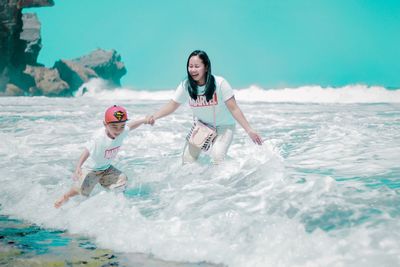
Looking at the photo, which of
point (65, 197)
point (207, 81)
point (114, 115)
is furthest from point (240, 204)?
point (65, 197)

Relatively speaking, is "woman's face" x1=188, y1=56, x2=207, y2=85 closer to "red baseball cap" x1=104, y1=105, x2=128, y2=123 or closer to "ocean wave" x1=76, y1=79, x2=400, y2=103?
"red baseball cap" x1=104, y1=105, x2=128, y2=123

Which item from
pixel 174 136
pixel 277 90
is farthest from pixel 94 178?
pixel 277 90

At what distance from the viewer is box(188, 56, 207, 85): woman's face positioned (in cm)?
434

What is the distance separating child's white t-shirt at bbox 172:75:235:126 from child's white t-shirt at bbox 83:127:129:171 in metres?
0.77

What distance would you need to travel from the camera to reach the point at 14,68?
67.6 m

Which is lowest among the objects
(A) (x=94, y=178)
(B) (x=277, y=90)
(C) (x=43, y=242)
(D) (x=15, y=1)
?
(C) (x=43, y=242)

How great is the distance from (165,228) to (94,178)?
5.06 feet

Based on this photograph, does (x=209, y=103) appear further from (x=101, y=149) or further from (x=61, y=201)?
(x=61, y=201)

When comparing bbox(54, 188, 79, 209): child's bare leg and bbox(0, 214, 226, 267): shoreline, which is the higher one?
bbox(54, 188, 79, 209): child's bare leg

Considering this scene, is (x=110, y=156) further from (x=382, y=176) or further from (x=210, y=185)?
(x=382, y=176)

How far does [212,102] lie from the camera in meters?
4.64

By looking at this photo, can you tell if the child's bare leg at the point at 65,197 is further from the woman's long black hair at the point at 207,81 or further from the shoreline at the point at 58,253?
the woman's long black hair at the point at 207,81

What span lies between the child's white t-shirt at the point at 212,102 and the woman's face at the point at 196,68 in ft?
0.52

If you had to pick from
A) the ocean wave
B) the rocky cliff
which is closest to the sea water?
the ocean wave
